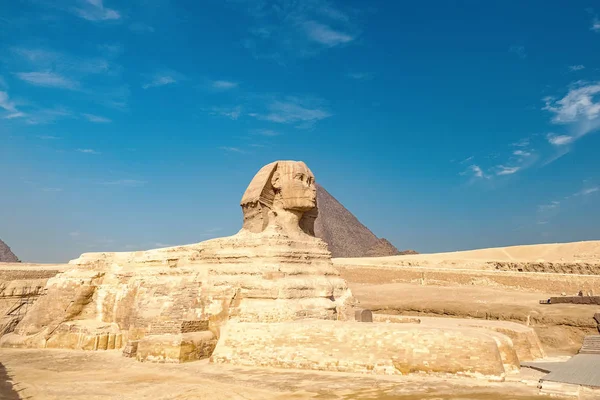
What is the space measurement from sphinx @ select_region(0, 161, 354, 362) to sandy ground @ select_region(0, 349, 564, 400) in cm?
118

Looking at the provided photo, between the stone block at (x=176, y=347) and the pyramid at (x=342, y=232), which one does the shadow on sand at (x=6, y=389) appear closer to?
the stone block at (x=176, y=347)

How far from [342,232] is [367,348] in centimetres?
3058

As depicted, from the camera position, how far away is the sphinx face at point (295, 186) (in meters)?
11.9

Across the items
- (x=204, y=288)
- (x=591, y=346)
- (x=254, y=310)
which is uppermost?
(x=204, y=288)

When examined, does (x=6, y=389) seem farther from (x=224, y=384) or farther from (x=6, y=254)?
(x=6, y=254)

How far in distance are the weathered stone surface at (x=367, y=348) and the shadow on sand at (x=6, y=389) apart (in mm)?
3803

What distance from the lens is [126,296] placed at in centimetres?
1384

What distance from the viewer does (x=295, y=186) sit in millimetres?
11906

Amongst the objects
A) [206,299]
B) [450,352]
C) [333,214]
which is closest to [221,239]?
[206,299]

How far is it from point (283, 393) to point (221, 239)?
6.06 metres

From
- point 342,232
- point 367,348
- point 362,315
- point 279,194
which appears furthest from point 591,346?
point 342,232

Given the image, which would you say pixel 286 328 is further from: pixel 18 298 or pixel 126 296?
pixel 18 298

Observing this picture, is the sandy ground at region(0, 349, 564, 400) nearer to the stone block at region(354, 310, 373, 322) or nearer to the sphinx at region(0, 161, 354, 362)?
the sphinx at region(0, 161, 354, 362)

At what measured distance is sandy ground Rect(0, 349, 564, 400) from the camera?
22.7 ft
